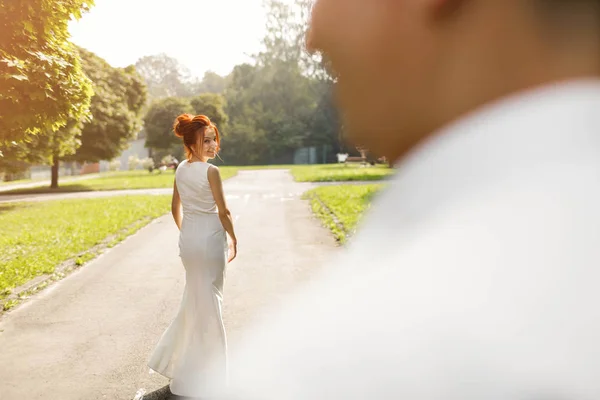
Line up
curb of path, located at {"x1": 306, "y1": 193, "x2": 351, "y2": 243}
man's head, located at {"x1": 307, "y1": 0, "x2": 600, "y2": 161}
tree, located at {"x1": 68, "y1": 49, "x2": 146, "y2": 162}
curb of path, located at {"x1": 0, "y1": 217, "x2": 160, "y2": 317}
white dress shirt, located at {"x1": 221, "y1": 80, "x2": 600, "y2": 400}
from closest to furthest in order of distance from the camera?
man's head, located at {"x1": 307, "y1": 0, "x2": 600, "y2": 161}, white dress shirt, located at {"x1": 221, "y1": 80, "x2": 600, "y2": 400}, curb of path, located at {"x1": 0, "y1": 217, "x2": 160, "y2": 317}, curb of path, located at {"x1": 306, "y1": 193, "x2": 351, "y2": 243}, tree, located at {"x1": 68, "y1": 49, "x2": 146, "y2": 162}

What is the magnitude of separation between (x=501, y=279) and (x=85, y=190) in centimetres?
3163

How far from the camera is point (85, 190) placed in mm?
31672

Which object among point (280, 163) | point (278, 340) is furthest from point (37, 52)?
point (280, 163)

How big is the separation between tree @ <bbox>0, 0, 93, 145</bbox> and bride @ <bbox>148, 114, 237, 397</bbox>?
18.3 ft

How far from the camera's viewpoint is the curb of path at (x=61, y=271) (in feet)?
24.5

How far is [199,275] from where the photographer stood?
4379mm

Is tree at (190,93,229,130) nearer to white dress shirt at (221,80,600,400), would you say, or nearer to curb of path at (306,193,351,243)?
curb of path at (306,193,351,243)

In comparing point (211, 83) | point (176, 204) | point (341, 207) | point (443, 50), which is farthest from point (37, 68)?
point (211, 83)

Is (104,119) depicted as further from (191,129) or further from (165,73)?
(165,73)

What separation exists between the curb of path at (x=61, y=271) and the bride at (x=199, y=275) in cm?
368

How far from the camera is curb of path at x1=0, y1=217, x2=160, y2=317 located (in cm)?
747

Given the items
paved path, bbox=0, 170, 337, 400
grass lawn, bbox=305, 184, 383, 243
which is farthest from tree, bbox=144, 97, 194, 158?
paved path, bbox=0, 170, 337, 400

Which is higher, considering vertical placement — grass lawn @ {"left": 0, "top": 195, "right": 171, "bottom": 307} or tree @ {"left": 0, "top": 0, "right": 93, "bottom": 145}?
tree @ {"left": 0, "top": 0, "right": 93, "bottom": 145}

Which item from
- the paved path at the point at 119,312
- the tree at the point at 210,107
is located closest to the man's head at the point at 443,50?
the paved path at the point at 119,312
